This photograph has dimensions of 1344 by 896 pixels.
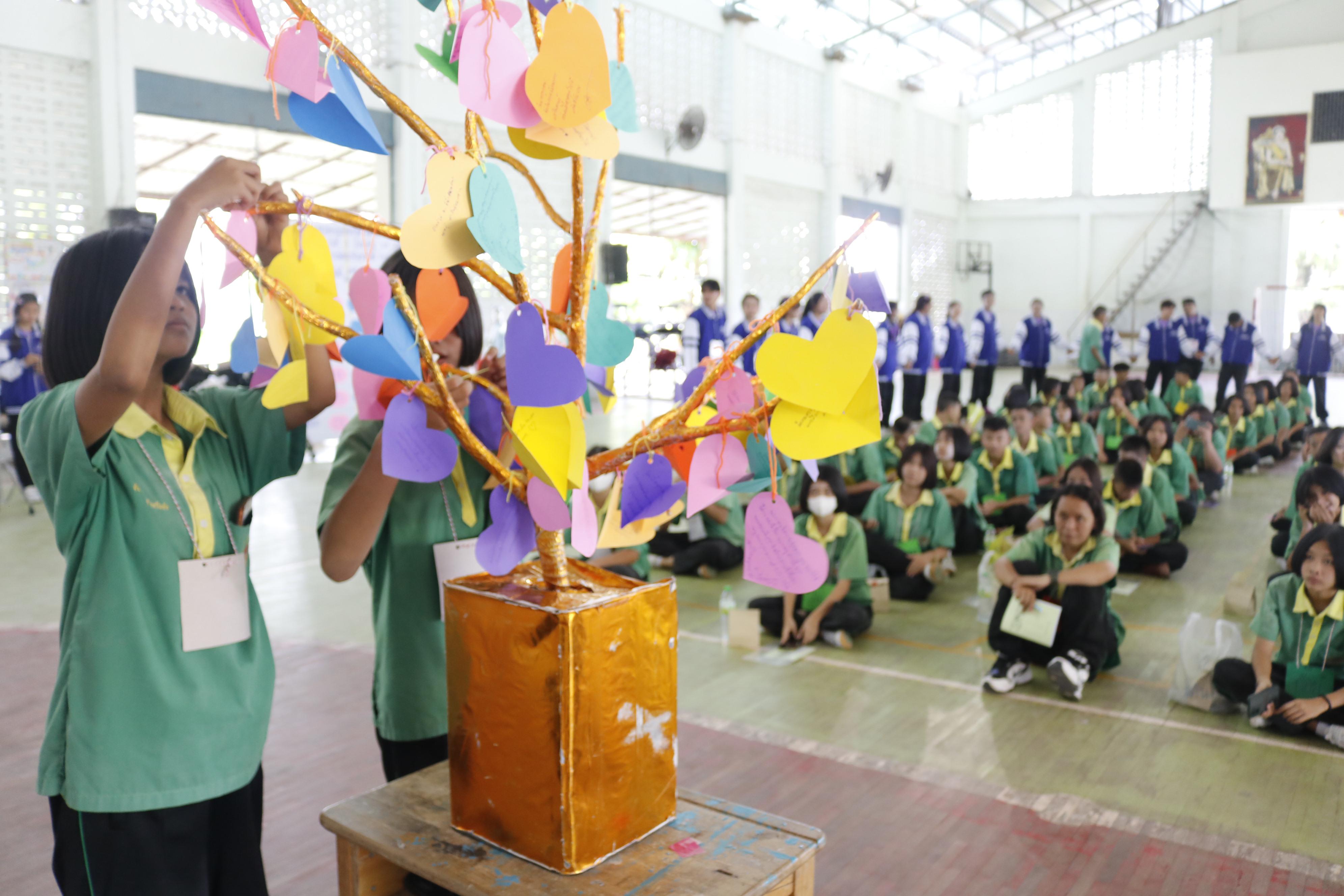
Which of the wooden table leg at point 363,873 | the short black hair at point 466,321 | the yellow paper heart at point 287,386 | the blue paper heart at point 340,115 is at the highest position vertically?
the blue paper heart at point 340,115

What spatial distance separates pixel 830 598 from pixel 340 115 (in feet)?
10.2

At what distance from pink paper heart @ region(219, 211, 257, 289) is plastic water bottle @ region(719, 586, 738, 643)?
9.08 ft

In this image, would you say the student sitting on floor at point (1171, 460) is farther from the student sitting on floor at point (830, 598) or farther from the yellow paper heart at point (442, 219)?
the yellow paper heart at point (442, 219)

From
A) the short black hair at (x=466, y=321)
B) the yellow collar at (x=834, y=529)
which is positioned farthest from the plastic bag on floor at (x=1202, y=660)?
the short black hair at (x=466, y=321)

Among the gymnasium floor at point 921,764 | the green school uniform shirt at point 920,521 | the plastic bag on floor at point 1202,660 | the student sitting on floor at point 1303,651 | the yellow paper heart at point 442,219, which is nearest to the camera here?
the yellow paper heart at point 442,219

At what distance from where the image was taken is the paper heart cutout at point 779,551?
2.89ft

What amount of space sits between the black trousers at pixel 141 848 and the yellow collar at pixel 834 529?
2.73 metres

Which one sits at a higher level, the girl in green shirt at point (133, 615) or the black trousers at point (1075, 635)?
the girl in green shirt at point (133, 615)

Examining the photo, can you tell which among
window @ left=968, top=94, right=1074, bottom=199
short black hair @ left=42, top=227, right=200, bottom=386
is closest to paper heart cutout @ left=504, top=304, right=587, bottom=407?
short black hair @ left=42, top=227, right=200, bottom=386

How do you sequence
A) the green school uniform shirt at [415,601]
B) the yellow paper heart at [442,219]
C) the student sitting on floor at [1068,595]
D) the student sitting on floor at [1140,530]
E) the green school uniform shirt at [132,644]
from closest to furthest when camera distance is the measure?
the yellow paper heart at [442,219] < the green school uniform shirt at [132,644] < the green school uniform shirt at [415,601] < the student sitting on floor at [1068,595] < the student sitting on floor at [1140,530]

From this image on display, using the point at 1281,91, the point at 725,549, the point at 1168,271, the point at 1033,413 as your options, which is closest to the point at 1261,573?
the point at 1033,413

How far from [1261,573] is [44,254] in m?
7.26

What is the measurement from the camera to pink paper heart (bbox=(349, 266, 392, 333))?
894 mm

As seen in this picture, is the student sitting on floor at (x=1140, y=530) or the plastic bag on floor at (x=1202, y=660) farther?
the student sitting on floor at (x=1140, y=530)
